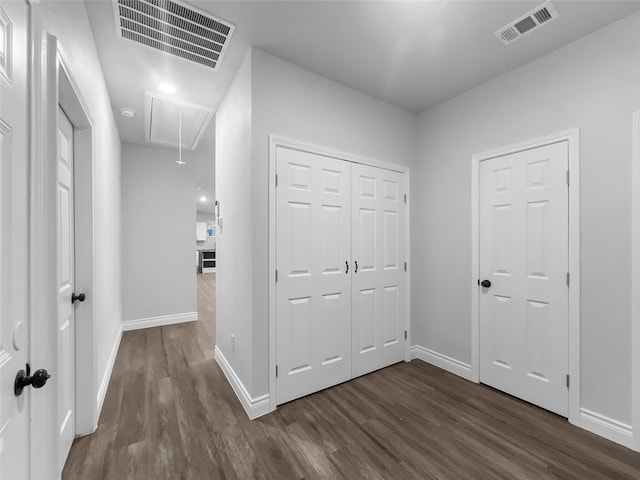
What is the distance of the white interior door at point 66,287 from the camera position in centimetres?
159

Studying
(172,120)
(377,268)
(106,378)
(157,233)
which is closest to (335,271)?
(377,268)

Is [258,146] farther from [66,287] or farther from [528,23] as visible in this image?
[528,23]

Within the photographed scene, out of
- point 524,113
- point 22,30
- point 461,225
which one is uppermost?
point 524,113

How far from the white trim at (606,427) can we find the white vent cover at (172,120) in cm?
431

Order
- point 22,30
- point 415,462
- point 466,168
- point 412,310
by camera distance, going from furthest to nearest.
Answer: point 412,310 < point 466,168 < point 415,462 < point 22,30

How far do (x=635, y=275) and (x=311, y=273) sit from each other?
2223mm

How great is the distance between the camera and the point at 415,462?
5.48ft

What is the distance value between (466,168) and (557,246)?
3.43 feet

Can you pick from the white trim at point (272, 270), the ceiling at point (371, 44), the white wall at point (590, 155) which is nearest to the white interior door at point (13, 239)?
the ceiling at point (371, 44)

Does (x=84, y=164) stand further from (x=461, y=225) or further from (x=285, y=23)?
(x=461, y=225)

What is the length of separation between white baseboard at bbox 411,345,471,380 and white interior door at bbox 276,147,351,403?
1.01 metres

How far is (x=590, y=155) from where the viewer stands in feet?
6.53

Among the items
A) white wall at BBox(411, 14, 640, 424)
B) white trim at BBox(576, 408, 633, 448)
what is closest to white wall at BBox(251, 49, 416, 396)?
white wall at BBox(411, 14, 640, 424)

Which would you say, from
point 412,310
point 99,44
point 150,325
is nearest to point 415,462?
point 412,310
